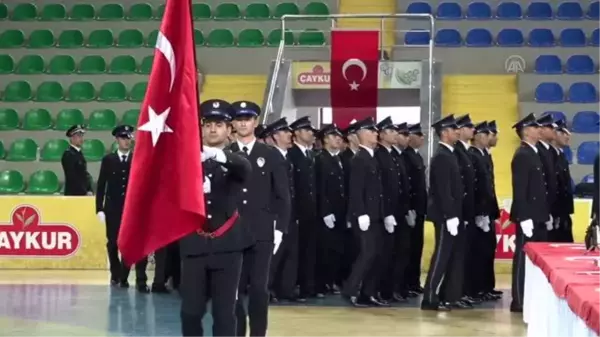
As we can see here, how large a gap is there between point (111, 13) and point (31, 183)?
15.4ft

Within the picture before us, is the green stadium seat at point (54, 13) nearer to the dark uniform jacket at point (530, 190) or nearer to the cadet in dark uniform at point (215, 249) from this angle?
the dark uniform jacket at point (530, 190)

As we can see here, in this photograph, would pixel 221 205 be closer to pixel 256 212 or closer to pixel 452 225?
pixel 256 212

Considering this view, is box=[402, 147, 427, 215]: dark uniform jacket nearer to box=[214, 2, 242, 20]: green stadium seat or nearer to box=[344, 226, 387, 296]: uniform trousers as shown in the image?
box=[344, 226, 387, 296]: uniform trousers

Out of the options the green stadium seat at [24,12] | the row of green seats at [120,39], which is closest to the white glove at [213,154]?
the row of green seats at [120,39]

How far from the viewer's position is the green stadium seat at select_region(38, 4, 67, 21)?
20750mm

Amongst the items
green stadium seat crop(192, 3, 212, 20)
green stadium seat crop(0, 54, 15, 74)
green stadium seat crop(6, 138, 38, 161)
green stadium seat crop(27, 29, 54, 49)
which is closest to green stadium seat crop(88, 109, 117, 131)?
green stadium seat crop(6, 138, 38, 161)

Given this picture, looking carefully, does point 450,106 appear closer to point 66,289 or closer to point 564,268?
point 66,289

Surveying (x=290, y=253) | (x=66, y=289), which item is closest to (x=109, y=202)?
(x=66, y=289)

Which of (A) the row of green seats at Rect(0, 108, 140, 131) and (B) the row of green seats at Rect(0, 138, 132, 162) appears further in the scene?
(A) the row of green seats at Rect(0, 108, 140, 131)

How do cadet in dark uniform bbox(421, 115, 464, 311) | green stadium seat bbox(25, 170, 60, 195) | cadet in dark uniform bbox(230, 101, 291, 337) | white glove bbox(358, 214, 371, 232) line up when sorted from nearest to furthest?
cadet in dark uniform bbox(230, 101, 291, 337) → cadet in dark uniform bbox(421, 115, 464, 311) → white glove bbox(358, 214, 371, 232) → green stadium seat bbox(25, 170, 60, 195)

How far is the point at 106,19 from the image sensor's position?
67.9 ft

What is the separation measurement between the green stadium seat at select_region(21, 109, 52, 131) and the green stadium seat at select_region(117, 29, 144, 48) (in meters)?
2.04

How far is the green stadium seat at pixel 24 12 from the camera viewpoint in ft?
68.2

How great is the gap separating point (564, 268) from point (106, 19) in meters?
15.2
